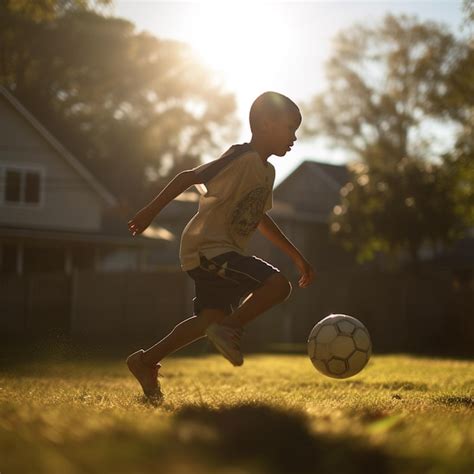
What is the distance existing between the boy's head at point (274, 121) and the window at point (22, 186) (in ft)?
75.3

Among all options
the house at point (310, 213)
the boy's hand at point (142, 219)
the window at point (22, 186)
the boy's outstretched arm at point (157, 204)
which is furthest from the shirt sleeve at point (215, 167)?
the house at point (310, 213)

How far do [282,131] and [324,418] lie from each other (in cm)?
208

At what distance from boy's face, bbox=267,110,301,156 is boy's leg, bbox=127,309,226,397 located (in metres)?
Answer: 1.09

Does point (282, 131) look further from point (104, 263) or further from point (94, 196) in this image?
point (104, 263)

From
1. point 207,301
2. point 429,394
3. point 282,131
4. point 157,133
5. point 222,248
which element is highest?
point 157,133

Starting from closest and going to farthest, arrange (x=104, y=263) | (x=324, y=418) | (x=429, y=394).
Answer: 1. (x=324, y=418)
2. (x=429, y=394)
3. (x=104, y=263)

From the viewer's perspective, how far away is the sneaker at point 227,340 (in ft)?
14.4

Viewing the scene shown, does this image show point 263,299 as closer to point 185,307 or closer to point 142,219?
point 142,219

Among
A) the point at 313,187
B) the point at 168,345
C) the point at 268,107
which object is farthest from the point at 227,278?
the point at 313,187

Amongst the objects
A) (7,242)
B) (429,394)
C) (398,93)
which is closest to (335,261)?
(398,93)

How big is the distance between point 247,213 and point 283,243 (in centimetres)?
68

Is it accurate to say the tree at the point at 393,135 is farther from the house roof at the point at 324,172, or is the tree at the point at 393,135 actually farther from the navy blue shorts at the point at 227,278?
the navy blue shorts at the point at 227,278

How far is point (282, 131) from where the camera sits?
4.89 m

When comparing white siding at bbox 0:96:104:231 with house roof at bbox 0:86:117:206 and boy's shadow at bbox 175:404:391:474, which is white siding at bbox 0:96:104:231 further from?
boy's shadow at bbox 175:404:391:474
